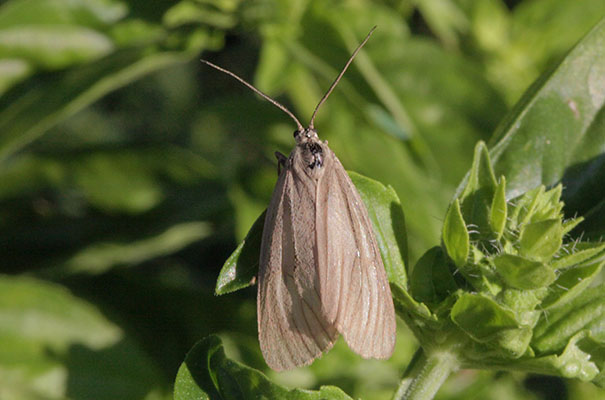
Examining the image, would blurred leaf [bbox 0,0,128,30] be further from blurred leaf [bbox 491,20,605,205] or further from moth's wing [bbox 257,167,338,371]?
blurred leaf [bbox 491,20,605,205]

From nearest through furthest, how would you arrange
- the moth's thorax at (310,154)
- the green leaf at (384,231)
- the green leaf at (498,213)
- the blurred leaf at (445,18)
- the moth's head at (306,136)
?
the green leaf at (498,213) < the green leaf at (384,231) < the moth's thorax at (310,154) < the moth's head at (306,136) < the blurred leaf at (445,18)

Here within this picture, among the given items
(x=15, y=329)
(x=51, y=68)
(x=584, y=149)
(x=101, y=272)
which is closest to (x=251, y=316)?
(x=101, y=272)

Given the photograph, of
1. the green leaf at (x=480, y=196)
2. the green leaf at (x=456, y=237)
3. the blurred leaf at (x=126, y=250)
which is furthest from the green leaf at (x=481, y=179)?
the blurred leaf at (x=126, y=250)

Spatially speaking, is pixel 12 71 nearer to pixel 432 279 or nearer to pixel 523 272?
pixel 432 279

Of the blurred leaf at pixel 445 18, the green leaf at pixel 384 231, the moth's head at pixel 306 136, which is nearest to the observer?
the green leaf at pixel 384 231

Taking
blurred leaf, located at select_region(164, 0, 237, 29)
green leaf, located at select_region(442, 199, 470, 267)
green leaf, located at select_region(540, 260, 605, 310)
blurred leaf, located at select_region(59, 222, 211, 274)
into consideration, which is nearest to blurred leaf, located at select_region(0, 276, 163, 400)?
blurred leaf, located at select_region(59, 222, 211, 274)

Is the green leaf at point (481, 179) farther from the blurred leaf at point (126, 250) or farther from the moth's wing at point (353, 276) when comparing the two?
the blurred leaf at point (126, 250)

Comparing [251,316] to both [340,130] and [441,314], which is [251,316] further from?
[441,314]
